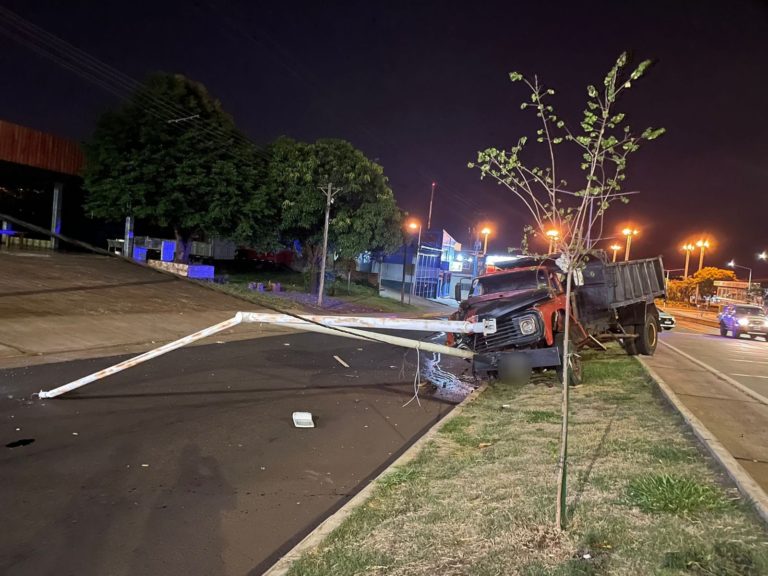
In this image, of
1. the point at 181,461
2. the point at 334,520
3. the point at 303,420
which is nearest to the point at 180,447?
the point at 181,461

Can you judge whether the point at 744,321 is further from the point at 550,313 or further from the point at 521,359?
the point at 521,359

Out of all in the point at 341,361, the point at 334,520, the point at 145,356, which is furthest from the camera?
the point at 341,361

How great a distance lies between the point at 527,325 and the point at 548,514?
613cm

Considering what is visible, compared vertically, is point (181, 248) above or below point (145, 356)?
above

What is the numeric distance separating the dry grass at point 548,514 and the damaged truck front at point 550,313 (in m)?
3.12

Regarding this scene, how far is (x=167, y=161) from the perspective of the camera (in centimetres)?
2852

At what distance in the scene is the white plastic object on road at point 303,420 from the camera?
7.84 metres

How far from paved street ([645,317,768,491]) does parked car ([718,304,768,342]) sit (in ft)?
42.2

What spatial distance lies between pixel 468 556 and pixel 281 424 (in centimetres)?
451

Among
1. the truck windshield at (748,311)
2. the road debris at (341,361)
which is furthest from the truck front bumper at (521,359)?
the truck windshield at (748,311)

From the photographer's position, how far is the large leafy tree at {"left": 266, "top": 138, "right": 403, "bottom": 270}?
34406mm

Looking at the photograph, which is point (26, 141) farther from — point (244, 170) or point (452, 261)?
point (452, 261)

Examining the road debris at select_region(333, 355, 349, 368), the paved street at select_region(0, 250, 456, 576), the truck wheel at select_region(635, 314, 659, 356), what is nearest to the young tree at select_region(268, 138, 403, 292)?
the paved street at select_region(0, 250, 456, 576)

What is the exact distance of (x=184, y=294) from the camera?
1001 inches
